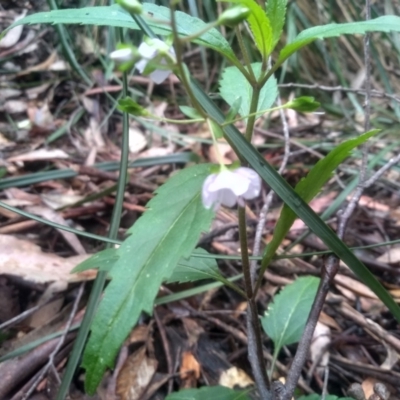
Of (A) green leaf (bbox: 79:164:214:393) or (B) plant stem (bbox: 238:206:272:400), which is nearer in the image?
(A) green leaf (bbox: 79:164:214:393)

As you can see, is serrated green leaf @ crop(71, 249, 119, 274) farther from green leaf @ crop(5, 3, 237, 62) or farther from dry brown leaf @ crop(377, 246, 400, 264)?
dry brown leaf @ crop(377, 246, 400, 264)

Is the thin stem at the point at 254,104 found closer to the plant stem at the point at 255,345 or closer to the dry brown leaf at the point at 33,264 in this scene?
the plant stem at the point at 255,345

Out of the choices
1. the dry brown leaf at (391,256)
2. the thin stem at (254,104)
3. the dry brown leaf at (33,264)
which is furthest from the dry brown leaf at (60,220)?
the dry brown leaf at (391,256)

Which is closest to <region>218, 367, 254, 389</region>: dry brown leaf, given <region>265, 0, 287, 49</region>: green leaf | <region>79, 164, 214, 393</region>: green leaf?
<region>79, 164, 214, 393</region>: green leaf

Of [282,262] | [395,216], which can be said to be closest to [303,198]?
[282,262]

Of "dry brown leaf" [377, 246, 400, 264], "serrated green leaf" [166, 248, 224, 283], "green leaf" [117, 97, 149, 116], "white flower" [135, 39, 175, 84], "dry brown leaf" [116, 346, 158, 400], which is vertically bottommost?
"dry brown leaf" [377, 246, 400, 264]

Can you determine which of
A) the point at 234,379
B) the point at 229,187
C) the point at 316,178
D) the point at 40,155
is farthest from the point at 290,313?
the point at 40,155
